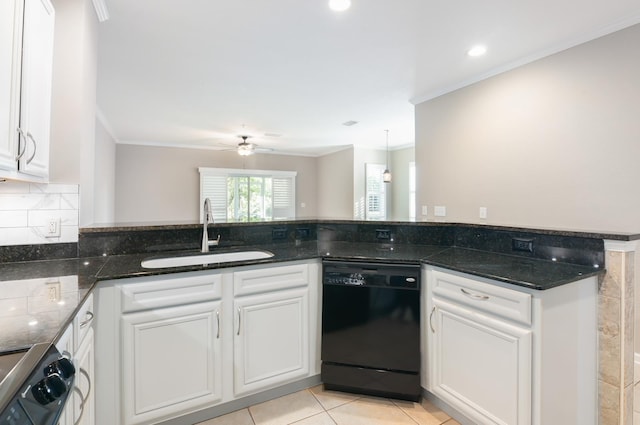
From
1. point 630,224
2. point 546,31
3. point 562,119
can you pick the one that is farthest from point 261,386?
point 546,31

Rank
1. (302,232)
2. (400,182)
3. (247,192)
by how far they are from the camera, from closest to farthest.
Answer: (302,232) → (400,182) → (247,192)

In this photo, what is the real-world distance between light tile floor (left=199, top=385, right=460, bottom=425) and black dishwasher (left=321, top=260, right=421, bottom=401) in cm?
7

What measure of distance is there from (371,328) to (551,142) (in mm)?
2264

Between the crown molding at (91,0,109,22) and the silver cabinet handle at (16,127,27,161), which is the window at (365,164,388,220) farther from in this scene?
the silver cabinet handle at (16,127,27,161)

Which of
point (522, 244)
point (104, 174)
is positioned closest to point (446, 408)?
point (522, 244)

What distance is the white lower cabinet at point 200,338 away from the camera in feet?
4.74

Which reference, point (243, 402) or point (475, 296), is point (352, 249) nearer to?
point (475, 296)

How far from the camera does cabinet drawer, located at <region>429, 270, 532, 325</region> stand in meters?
1.37

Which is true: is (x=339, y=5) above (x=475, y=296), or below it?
above

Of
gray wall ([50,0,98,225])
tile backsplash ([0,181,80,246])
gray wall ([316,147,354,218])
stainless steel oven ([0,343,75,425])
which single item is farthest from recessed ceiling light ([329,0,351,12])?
gray wall ([316,147,354,218])

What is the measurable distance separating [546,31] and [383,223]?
76.2 inches

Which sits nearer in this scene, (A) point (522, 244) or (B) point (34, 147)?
(B) point (34, 147)

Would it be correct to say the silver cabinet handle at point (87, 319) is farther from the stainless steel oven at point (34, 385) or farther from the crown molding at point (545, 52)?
the crown molding at point (545, 52)

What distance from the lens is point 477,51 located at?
2650 mm
